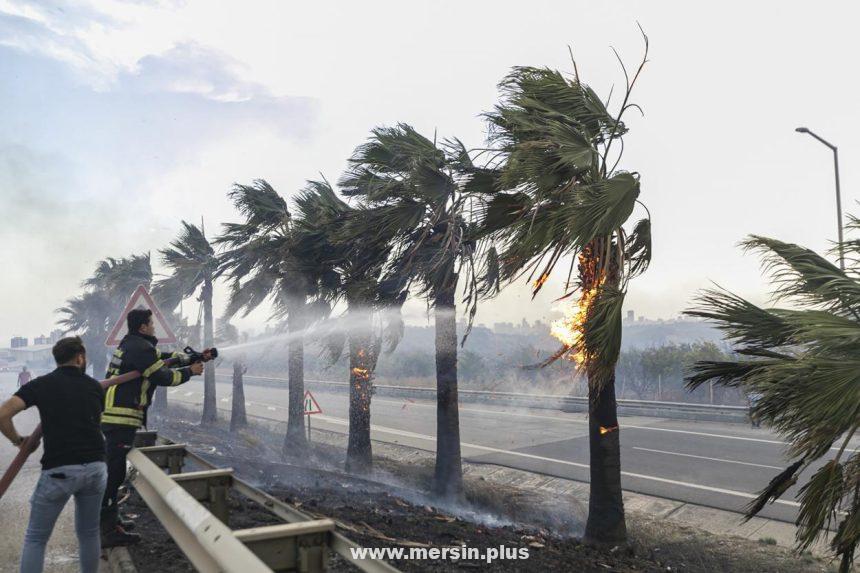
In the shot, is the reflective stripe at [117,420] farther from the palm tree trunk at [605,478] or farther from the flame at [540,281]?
the palm tree trunk at [605,478]

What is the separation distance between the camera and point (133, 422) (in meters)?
5.15

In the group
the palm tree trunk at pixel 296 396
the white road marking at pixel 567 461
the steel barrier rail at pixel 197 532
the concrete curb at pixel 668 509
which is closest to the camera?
the steel barrier rail at pixel 197 532

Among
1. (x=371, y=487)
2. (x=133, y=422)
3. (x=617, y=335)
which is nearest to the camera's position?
(x=133, y=422)

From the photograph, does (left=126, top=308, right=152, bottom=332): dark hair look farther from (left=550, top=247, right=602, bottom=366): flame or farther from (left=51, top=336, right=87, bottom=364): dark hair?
(left=550, top=247, right=602, bottom=366): flame

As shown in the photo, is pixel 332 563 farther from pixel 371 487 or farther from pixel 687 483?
pixel 687 483

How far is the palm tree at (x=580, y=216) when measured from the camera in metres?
7.17

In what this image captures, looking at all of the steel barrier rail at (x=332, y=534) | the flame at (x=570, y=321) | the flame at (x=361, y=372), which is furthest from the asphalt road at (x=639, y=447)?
the steel barrier rail at (x=332, y=534)

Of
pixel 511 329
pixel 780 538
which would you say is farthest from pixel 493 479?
pixel 511 329

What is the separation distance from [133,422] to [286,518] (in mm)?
2439

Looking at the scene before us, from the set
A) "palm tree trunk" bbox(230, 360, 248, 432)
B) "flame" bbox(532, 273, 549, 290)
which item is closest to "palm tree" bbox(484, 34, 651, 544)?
"flame" bbox(532, 273, 549, 290)

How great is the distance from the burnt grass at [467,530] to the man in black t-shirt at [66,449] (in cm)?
91

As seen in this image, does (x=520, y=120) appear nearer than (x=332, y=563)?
No

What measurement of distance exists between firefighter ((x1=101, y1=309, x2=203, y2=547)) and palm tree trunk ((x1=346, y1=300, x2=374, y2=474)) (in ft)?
32.2

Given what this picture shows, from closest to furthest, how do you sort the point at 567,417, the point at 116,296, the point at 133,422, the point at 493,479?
1. the point at 133,422
2. the point at 493,479
3. the point at 567,417
4. the point at 116,296
